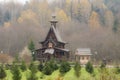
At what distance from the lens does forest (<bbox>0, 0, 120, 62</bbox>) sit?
61.2 m

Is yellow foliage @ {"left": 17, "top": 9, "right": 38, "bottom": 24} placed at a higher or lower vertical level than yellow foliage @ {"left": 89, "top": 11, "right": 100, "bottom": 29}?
higher

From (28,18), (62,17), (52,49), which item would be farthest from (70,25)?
(52,49)

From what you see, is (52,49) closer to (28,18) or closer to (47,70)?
(47,70)

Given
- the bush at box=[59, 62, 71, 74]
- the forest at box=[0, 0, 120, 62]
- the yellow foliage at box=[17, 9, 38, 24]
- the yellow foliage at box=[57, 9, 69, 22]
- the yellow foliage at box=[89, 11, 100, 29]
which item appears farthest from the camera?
the yellow foliage at box=[57, 9, 69, 22]

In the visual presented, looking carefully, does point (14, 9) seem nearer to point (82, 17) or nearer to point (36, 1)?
point (36, 1)

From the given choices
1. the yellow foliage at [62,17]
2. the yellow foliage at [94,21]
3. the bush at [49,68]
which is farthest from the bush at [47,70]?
the yellow foliage at [62,17]

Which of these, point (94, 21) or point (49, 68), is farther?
point (94, 21)

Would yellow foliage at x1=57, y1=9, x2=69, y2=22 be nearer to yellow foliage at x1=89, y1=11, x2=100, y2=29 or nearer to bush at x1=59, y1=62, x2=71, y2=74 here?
yellow foliage at x1=89, y1=11, x2=100, y2=29

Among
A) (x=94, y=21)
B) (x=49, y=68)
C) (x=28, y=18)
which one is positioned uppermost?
(x=28, y=18)

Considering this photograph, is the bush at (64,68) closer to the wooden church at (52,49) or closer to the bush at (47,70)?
the bush at (47,70)

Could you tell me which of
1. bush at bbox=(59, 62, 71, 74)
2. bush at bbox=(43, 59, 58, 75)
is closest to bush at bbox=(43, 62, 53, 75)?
bush at bbox=(43, 59, 58, 75)

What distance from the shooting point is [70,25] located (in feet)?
261

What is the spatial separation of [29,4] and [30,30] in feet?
112

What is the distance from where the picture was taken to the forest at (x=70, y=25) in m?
61.2
